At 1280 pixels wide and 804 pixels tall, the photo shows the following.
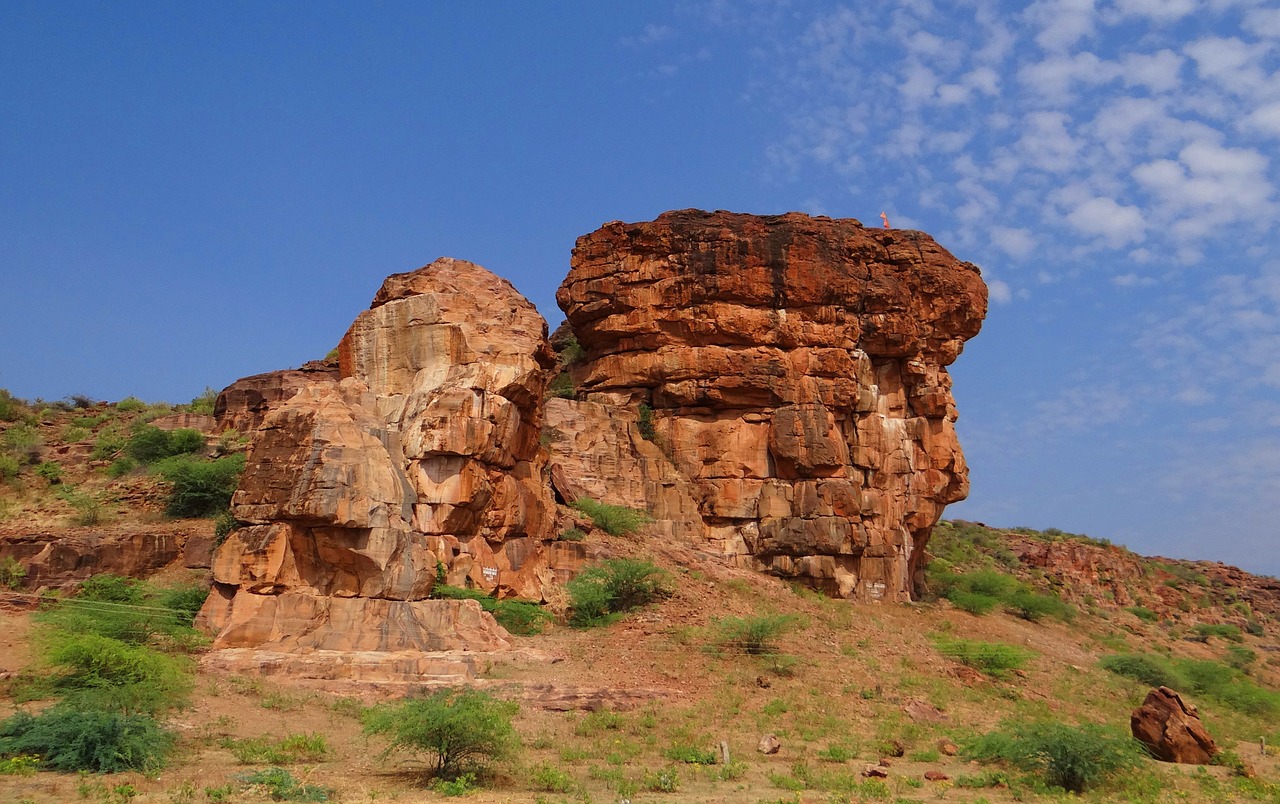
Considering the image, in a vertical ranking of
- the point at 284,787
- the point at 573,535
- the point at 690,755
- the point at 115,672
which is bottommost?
the point at 284,787

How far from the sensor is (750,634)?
69.9ft

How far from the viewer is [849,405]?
32.1m

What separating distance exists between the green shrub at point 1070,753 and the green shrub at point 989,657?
8462 millimetres

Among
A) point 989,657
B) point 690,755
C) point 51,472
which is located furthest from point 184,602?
point 989,657

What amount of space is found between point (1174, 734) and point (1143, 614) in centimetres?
3574

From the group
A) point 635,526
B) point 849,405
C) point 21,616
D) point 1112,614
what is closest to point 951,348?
point 849,405

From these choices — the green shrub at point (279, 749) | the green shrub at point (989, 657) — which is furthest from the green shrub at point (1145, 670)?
the green shrub at point (279, 749)

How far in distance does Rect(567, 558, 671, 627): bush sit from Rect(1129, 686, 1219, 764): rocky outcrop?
35.3 ft

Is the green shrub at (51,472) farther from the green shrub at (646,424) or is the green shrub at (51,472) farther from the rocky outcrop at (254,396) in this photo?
the green shrub at (646,424)

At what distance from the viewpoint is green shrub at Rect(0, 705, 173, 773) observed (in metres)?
11.6

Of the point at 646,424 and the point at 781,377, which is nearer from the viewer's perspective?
Result: the point at 781,377

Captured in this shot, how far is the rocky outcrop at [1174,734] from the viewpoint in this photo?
16266mm

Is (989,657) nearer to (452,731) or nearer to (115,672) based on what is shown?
(452,731)

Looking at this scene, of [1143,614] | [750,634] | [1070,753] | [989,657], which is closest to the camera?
[1070,753]
